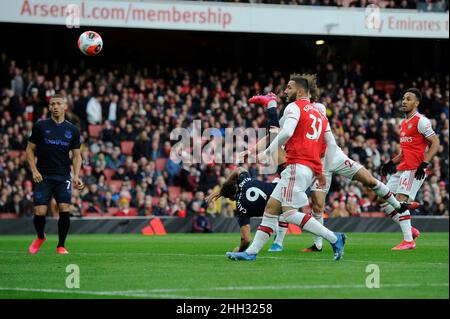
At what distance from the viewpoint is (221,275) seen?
9.43m

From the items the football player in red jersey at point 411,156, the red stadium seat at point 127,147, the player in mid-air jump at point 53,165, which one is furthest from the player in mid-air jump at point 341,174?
the red stadium seat at point 127,147

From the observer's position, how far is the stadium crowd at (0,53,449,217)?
2486 centimetres

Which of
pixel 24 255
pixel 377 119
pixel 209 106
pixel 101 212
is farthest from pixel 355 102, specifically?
pixel 24 255

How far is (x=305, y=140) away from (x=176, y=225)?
527 inches

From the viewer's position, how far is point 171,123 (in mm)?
27812

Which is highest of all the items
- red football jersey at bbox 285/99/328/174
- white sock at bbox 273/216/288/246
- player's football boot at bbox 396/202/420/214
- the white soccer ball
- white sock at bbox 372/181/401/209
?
the white soccer ball

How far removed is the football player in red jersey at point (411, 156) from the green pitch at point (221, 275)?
0.59m

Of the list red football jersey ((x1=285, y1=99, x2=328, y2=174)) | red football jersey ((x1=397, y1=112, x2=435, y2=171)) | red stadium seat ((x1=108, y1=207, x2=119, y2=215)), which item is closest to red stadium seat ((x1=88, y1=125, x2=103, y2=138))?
red stadium seat ((x1=108, y1=207, x2=119, y2=215))

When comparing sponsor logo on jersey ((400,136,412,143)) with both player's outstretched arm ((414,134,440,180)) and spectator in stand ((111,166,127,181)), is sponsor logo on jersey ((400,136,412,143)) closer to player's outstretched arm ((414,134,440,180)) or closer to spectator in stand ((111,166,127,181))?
player's outstretched arm ((414,134,440,180))

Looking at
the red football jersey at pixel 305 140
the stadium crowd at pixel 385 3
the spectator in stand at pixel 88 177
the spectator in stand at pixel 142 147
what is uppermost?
the stadium crowd at pixel 385 3

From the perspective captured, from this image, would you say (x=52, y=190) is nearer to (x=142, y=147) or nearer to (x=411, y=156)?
(x=411, y=156)

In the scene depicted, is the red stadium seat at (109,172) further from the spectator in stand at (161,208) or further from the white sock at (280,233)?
the white sock at (280,233)

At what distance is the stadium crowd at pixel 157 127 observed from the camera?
24859mm

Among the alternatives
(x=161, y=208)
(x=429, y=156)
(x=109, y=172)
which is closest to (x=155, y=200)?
(x=161, y=208)
